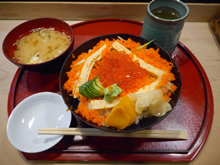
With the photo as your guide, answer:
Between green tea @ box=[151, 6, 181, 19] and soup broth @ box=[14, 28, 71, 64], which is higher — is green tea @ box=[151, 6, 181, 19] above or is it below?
above

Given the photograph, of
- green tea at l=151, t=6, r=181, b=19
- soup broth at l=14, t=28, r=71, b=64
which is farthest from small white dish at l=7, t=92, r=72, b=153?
green tea at l=151, t=6, r=181, b=19

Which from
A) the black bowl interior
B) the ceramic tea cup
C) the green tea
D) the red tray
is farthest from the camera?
the green tea

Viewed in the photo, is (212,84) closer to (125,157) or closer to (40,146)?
(125,157)

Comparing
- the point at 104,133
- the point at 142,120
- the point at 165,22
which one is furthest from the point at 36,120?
the point at 165,22

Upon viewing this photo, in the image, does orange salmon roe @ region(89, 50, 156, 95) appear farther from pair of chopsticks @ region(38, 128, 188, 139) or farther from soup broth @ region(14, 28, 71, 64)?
soup broth @ region(14, 28, 71, 64)

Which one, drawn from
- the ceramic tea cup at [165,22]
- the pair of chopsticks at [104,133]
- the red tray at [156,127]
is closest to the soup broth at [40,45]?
the red tray at [156,127]

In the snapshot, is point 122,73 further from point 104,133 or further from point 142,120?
point 104,133

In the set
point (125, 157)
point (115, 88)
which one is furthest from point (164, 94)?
point (125, 157)
